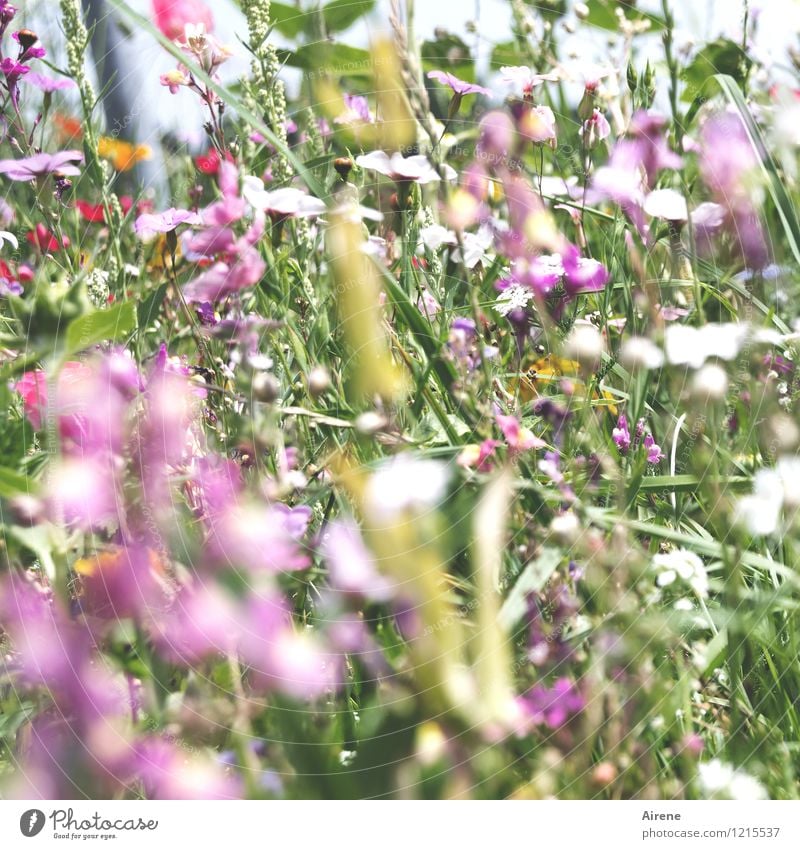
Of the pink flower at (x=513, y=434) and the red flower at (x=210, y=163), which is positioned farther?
the red flower at (x=210, y=163)

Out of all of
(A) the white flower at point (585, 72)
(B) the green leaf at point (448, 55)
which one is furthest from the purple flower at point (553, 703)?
(B) the green leaf at point (448, 55)

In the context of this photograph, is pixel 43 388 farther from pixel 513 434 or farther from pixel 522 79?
pixel 522 79

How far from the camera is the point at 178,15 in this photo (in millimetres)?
509

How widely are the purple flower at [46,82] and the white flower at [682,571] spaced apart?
534mm

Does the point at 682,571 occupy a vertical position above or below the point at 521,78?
below

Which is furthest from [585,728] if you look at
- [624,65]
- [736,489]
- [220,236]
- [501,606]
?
[624,65]

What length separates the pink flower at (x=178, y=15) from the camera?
0.50m

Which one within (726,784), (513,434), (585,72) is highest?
(585,72)

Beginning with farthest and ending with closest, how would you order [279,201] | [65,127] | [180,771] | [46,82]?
[65,127], [46,82], [279,201], [180,771]

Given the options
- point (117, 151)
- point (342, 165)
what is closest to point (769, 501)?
point (342, 165)

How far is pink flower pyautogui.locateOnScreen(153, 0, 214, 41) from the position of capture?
498 mm

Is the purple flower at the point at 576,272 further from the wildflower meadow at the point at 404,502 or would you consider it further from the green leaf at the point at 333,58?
the green leaf at the point at 333,58

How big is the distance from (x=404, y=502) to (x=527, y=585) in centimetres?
6

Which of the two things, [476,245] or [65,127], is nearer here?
[476,245]
